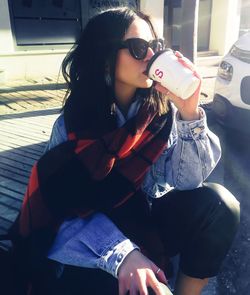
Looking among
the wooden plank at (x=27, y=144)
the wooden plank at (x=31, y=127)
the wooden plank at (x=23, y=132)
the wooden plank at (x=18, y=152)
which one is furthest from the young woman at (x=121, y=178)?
the wooden plank at (x=31, y=127)

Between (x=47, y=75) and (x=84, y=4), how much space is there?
5.88 ft

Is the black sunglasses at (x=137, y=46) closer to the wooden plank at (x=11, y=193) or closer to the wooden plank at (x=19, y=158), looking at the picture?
the wooden plank at (x=11, y=193)

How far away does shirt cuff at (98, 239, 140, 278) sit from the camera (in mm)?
1289

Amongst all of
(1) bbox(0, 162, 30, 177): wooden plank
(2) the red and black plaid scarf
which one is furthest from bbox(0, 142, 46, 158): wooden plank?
(2) the red and black plaid scarf

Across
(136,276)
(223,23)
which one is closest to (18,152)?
(136,276)

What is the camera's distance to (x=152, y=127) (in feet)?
5.59

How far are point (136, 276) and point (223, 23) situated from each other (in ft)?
38.6

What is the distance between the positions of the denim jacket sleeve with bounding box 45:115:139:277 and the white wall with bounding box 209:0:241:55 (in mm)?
11287

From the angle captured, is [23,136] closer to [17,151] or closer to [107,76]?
[17,151]

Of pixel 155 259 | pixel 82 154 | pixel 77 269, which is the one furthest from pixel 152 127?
pixel 77 269

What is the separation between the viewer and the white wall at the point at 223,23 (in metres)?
11.6

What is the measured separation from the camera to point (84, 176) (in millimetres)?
1525

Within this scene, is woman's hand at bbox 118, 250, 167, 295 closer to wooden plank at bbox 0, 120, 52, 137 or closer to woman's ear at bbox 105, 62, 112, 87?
woman's ear at bbox 105, 62, 112, 87

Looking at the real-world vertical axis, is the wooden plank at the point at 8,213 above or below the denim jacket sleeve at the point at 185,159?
below
